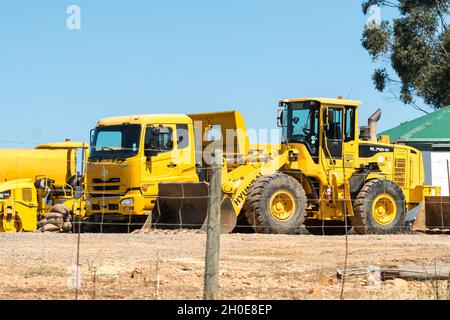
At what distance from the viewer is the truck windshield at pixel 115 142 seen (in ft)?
74.6

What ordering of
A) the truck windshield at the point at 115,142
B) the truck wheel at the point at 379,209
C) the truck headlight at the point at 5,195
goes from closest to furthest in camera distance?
the truck windshield at the point at 115,142
the truck wheel at the point at 379,209
the truck headlight at the point at 5,195

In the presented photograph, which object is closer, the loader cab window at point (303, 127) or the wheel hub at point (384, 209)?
the loader cab window at point (303, 127)

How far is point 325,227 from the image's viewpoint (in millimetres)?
23594

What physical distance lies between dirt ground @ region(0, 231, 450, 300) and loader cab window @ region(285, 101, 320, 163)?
324 cm

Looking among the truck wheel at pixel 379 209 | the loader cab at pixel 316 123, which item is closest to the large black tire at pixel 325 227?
the truck wheel at pixel 379 209

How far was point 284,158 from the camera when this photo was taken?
23.0 metres

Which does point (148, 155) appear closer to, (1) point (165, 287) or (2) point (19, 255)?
(2) point (19, 255)

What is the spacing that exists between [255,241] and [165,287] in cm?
739

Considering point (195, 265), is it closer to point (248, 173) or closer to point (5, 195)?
point (248, 173)

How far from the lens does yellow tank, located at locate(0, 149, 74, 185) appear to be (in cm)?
2623

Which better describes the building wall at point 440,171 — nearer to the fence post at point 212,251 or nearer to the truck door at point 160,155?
the truck door at point 160,155

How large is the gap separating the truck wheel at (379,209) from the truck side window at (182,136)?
4.35 metres

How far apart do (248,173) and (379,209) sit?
3890mm
